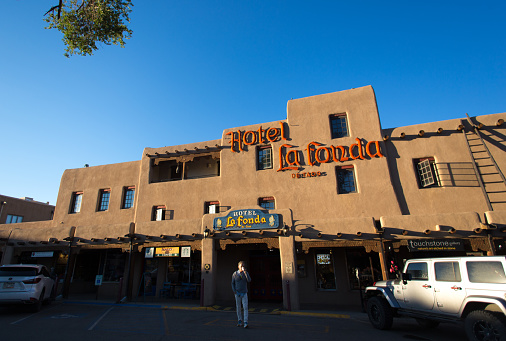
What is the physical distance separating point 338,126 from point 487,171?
823 centimetres

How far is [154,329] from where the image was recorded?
29.3 ft

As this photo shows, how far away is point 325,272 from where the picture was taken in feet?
54.1

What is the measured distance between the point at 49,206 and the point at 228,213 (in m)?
30.1

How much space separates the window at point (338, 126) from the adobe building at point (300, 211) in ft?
0.23

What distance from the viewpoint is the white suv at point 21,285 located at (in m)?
10.9

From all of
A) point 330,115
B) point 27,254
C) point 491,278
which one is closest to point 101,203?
point 27,254

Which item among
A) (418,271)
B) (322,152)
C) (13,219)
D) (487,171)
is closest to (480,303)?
(418,271)

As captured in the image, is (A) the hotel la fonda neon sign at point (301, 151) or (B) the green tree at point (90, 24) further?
(A) the hotel la fonda neon sign at point (301, 151)

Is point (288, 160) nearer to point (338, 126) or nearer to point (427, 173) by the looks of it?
point (338, 126)

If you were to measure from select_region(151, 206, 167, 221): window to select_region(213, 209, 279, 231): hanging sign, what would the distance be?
627 cm

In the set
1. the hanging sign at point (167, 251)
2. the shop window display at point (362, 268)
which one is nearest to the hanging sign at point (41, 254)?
the hanging sign at point (167, 251)

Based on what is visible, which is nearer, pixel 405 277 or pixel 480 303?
pixel 480 303

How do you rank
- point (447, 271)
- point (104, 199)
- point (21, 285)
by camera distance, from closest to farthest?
point (447, 271) < point (21, 285) < point (104, 199)

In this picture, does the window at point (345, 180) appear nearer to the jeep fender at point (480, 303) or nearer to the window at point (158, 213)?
the jeep fender at point (480, 303)
